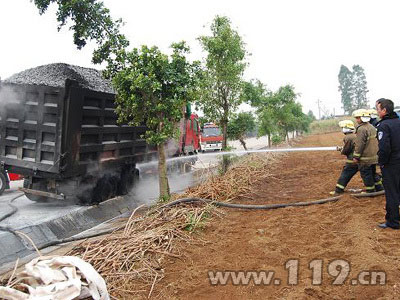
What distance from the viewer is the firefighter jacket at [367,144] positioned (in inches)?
264

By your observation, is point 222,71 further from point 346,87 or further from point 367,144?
point 346,87

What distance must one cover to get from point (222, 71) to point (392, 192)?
23.1ft

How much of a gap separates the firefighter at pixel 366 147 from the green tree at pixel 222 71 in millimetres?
5045

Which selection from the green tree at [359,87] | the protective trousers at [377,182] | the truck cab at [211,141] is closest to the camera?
the protective trousers at [377,182]

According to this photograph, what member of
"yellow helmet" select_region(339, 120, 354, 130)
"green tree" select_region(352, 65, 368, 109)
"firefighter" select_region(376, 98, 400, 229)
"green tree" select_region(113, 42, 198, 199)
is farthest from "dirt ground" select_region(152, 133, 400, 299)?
"green tree" select_region(352, 65, 368, 109)

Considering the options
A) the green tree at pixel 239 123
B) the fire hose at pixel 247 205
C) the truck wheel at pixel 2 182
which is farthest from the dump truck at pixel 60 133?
the green tree at pixel 239 123

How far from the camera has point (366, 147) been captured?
676cm

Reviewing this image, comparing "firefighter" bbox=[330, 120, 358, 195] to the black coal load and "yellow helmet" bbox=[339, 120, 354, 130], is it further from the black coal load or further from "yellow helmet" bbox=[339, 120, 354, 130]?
the black coal load

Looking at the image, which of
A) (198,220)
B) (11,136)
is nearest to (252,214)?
(198,220)

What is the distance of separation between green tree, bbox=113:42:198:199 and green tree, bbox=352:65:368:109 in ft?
275

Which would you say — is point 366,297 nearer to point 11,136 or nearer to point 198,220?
point 198,220

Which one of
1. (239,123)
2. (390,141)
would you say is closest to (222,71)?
(239,123)

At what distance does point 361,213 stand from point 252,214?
5.94 feet

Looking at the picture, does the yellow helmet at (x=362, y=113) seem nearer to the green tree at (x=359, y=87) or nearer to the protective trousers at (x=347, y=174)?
the protective trousers at (x=347, y=174)
